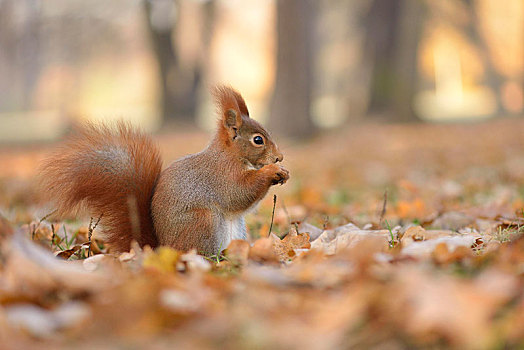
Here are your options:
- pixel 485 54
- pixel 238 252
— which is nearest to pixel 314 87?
pixel 238 252

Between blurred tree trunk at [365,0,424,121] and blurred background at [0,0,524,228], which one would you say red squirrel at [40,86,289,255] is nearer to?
blurred background at [0,0,524,228]

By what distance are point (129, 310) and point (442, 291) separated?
2.09 ft

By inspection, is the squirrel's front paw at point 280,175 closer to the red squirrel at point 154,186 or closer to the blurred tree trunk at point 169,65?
the red squirrel at point 154,186

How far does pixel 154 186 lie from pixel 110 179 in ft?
0.76

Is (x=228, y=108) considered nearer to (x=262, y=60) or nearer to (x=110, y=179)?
(x=110, y=179)

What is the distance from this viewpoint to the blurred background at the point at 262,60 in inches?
409

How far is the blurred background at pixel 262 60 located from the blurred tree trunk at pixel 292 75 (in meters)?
0.02

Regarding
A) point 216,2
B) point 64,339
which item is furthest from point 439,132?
point 216,2

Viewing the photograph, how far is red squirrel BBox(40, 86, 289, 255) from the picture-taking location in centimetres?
206

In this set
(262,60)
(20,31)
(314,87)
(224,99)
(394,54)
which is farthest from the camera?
(262,60)

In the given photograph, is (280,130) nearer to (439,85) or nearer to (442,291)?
(442,291)

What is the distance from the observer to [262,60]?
23.2 meters

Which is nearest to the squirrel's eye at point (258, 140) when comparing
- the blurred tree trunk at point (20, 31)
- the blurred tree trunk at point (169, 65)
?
the blurred tree trunk at point (20, 31)

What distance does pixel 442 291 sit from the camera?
1.11 meters
